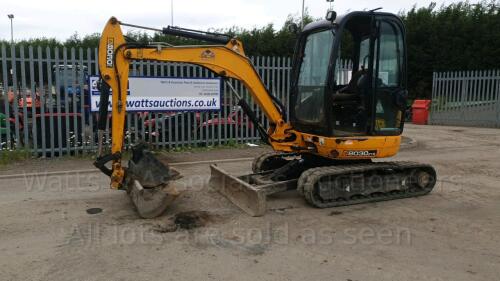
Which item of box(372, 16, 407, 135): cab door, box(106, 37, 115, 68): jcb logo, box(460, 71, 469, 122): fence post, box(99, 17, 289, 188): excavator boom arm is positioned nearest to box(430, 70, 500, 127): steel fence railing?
box(460, 71, 469, 122): fence post

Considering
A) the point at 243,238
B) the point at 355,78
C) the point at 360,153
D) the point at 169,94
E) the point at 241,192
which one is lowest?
the point at 243,238

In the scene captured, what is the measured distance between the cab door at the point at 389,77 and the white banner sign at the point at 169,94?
216 inches

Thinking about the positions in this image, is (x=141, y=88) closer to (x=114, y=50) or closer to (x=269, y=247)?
(x=114, y=50)

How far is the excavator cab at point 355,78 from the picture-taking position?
20.8 ft

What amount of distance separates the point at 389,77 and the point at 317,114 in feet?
3.94

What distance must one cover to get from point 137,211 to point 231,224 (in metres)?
1.28

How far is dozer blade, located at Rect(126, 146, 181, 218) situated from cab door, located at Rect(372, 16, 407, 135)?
3.02 metres

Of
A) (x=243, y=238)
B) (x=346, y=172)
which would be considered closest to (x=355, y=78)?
(x=346, y=172)

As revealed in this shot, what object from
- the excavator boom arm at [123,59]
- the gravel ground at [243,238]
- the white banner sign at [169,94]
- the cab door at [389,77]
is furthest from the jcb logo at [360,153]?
the white banner sign at [169,94]

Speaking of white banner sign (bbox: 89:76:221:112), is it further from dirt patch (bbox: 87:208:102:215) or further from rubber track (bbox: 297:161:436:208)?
rubber track (bbox: 297:161:436:208)

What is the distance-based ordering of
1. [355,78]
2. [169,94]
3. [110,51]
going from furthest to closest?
[169,94] → [355,78] → [110,51]

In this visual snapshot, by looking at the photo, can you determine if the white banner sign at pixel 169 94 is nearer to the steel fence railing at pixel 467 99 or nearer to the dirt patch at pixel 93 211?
the dirt patch at pixel 93 211

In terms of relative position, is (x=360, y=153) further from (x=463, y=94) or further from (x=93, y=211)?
(x=463, y=94)

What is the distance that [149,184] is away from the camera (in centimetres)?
596
